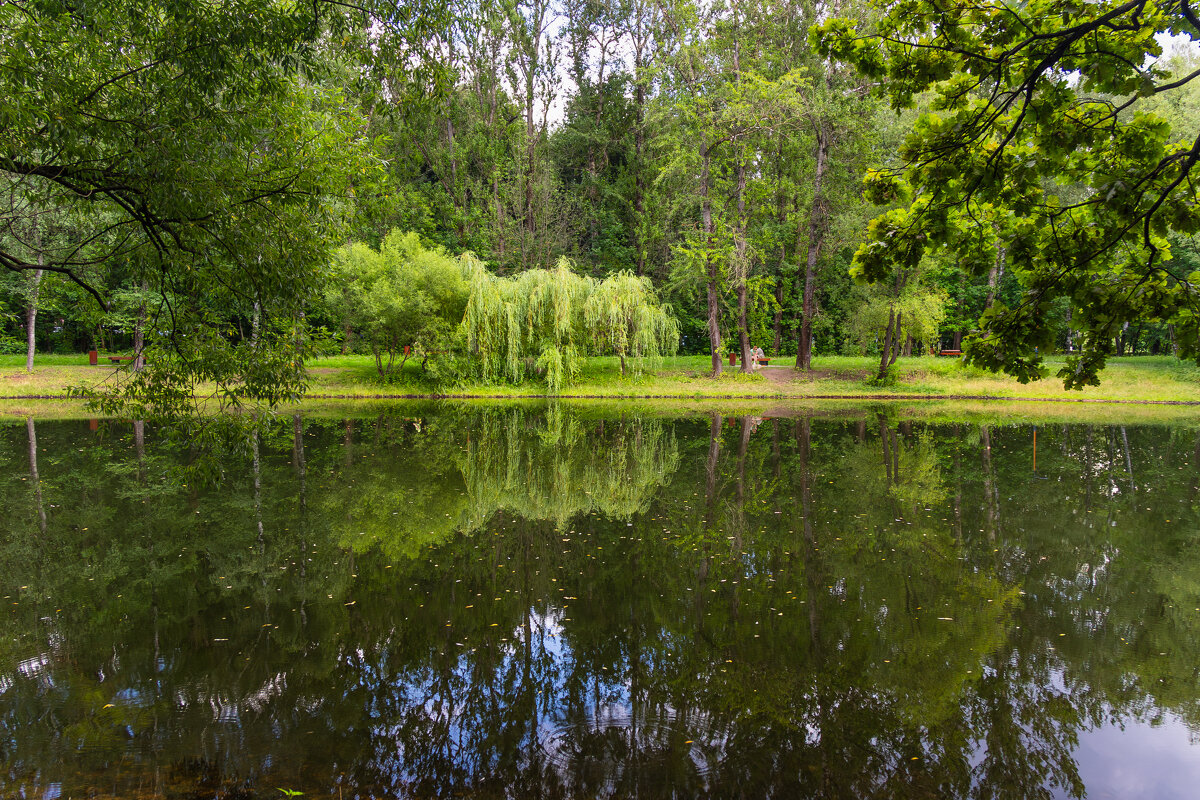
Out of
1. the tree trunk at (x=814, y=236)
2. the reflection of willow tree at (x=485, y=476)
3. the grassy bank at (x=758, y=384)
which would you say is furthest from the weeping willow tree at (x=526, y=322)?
the tree trunk at (x=814, y=236)

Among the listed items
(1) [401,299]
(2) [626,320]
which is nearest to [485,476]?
(2) [626,320]

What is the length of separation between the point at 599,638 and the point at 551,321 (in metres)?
21.6

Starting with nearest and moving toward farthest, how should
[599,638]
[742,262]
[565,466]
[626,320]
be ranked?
1. [599,638]
2. [565,466]
3. [626,320]
4. [742,262]

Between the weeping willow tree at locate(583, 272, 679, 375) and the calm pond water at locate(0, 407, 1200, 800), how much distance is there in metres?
15.5

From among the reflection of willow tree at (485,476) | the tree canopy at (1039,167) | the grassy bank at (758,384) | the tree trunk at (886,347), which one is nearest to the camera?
the tree canopy at (1039,167)

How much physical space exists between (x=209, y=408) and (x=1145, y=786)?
74.1ft

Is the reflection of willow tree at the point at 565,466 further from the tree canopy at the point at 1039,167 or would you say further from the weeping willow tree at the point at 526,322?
the weeping willow tree at the point at 526,322

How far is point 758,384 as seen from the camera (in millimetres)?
28203

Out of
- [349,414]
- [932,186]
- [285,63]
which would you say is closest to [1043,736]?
[932,186]

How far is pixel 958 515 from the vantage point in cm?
947

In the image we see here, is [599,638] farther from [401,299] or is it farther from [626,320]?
[401,299]

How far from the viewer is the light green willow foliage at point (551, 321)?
26047 millimetres

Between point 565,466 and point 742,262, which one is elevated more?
point 742,262

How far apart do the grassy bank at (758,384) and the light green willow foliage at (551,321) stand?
1.22 metres
